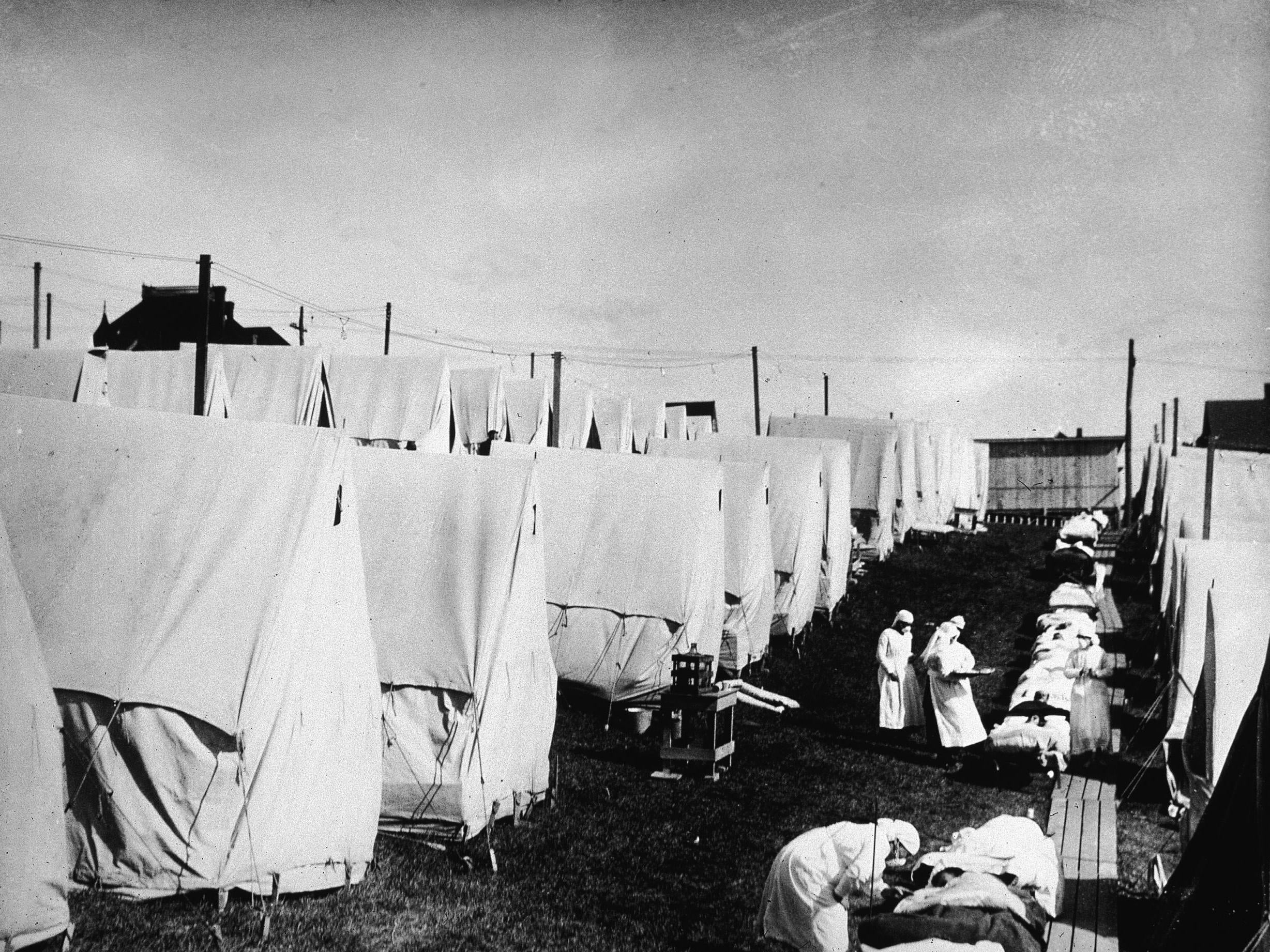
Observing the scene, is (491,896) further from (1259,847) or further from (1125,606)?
(1125,606)

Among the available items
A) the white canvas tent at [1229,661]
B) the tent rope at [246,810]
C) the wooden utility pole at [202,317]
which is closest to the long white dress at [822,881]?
the tent rope at [246,810]

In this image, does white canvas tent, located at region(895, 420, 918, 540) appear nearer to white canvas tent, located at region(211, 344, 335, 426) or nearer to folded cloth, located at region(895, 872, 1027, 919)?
white canvas tent, located at region(211, 344, 335, 426)

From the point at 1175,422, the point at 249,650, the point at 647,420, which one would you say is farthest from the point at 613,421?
the point at 249,650

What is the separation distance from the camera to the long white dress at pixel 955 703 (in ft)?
44.6

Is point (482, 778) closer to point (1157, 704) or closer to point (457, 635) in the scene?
point (457, 635)

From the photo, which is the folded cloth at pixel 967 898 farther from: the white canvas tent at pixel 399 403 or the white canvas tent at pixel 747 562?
the white canvas tent at pixel 399 403

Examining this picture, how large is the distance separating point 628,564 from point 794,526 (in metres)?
6.05

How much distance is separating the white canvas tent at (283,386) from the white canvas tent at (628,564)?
7.59 meters

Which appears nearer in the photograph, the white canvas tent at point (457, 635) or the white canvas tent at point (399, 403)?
the white canvas tent at point (457, 635)

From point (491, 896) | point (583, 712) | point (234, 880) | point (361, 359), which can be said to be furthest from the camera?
point (361, 359)

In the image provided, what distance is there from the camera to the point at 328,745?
9.23 m

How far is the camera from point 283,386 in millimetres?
23812

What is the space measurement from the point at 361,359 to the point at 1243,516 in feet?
61.7

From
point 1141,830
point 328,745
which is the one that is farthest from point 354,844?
point 1141,830
